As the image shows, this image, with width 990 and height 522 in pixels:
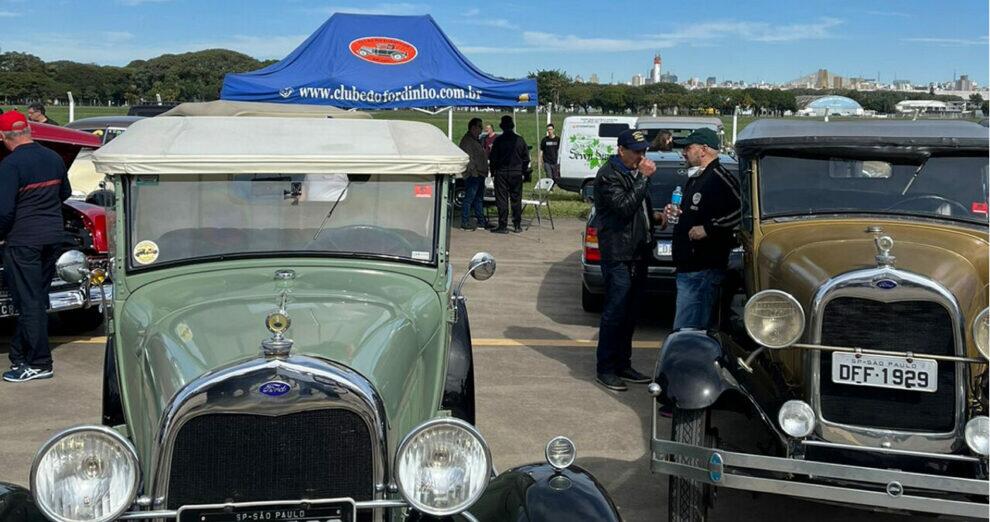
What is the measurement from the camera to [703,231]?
6.58 metres

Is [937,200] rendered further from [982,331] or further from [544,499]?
[544,499]

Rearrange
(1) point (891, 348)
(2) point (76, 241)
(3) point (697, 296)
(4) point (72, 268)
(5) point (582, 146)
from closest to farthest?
1. (1) point (891, 348)
2. (4) point (72, 268)
3. (3) point (697, 296)
4. (2) point (76, 241)
5. (5) point (582, 146)

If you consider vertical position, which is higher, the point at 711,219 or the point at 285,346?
the point at 711,219

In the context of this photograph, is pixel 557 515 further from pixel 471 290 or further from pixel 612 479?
pixel 471 290

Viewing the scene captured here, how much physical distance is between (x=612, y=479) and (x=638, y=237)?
209cm

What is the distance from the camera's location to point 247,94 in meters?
13.8

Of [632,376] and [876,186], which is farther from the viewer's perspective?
[632,376]

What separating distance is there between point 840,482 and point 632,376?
317cm

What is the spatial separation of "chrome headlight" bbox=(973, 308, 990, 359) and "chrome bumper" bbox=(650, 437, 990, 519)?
618mm

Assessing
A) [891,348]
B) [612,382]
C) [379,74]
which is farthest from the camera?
[379,74]

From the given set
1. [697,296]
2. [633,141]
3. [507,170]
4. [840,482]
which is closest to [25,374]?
[633,141]

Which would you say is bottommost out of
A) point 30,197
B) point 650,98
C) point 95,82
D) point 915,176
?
point 30,197

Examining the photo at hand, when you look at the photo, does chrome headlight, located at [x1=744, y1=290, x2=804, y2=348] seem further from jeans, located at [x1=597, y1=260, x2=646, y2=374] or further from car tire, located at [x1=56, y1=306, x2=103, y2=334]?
car tire, located at [x1=56, y1=306, x2=103, y2=334]

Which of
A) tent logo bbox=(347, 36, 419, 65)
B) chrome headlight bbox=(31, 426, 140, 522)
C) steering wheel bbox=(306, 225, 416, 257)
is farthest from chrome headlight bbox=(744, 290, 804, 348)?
tent logo bbox=(347, 36, 419, 65)
